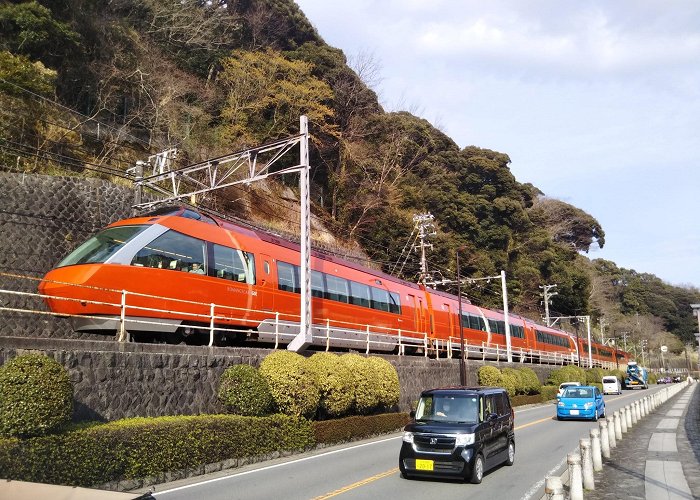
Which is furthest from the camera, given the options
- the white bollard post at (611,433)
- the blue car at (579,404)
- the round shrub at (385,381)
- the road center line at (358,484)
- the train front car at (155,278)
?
the blue car at (579,404)

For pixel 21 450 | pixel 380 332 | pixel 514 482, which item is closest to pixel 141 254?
pixel 21 450

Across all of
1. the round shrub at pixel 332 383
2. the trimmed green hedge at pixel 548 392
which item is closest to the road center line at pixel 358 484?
the round shrub at pixel 332 383

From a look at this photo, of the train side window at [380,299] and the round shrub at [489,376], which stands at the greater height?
the train side window at [380,299]

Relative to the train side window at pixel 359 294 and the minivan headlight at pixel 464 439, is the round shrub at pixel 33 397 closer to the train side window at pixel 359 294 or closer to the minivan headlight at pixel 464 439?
the minivan headlight at pixel 464 439

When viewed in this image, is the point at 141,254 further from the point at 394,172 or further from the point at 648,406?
the point at 394,172

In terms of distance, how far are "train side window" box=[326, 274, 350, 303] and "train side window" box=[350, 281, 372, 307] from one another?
0.42 meters

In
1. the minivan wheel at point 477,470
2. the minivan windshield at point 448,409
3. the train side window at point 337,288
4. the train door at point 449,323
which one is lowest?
the minivan wheel at point 477,470

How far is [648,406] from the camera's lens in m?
27.0

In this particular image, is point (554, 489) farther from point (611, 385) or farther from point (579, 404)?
point (611, 385)

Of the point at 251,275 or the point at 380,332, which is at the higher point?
the point at 251,275

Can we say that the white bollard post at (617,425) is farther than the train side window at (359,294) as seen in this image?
No

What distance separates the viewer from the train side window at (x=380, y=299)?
82.4 ft

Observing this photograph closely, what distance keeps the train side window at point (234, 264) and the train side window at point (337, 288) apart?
4879 mm

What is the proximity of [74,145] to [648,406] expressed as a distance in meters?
30.9
